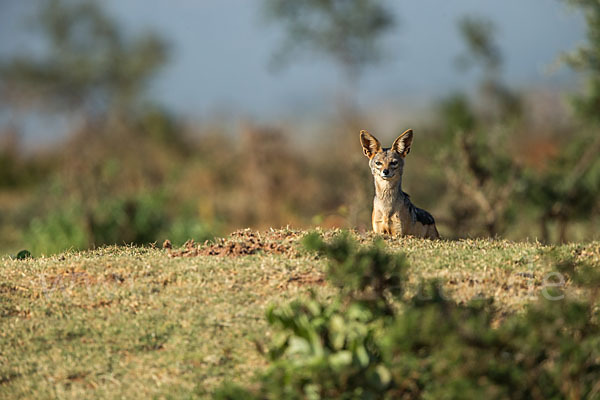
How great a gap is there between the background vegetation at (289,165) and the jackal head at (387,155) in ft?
7.09

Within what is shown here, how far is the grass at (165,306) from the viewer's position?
6.65 meters

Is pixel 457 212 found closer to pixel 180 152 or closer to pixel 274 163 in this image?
pixel 274 163

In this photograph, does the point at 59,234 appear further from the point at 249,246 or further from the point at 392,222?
the point at 392,222

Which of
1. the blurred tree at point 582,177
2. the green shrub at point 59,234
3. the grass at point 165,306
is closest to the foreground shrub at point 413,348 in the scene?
the grass at point 165,306

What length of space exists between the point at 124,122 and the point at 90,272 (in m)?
40.8

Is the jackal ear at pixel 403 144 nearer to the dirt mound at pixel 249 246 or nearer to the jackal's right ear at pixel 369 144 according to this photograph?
the jackal's right ear at pixel 369 144

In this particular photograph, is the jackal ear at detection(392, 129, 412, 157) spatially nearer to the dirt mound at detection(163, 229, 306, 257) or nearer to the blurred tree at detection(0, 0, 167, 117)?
the dirt mound at detection(163, 229, 306, 257)

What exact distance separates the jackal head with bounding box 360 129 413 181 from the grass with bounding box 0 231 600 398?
1102 mm

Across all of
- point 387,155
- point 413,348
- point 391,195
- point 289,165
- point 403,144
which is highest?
point 289,165

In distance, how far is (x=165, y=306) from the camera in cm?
745

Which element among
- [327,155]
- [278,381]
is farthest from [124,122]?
[278,381]

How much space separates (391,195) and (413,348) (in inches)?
148

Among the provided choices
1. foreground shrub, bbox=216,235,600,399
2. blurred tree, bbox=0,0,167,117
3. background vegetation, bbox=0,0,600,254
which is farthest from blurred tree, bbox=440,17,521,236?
blurred tree, bbox=0,0,167,117

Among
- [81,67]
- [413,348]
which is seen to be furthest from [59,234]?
[81,67]
